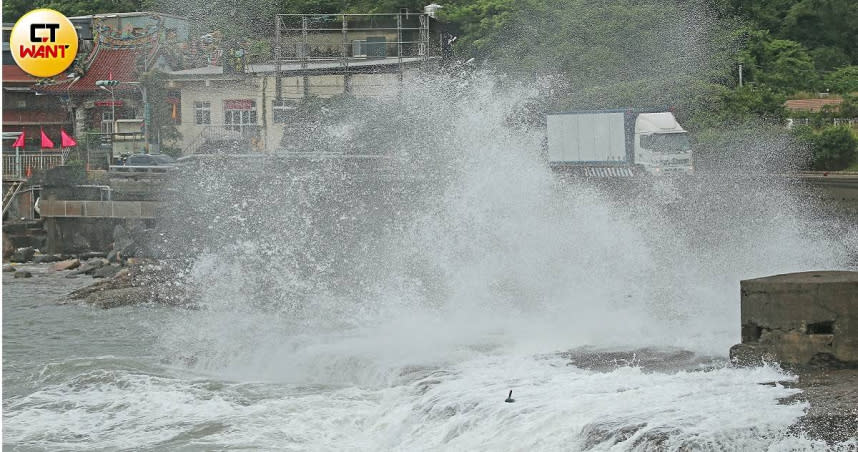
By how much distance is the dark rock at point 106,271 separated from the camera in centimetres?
2750

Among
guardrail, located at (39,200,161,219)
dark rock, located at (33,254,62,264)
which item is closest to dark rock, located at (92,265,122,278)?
guardrail, located at (39,200,161,219)

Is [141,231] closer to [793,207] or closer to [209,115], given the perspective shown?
[209,115]

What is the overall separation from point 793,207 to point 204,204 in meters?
15.2

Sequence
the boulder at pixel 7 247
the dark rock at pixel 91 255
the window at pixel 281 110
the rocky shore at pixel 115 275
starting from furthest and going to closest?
the window at pixel 281 110 → the boulder at pixel 7 247 → the dark rock at pixel 91 255 → the rocky shore at pixel 115 275

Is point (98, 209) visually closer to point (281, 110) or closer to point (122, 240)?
point (122, 240)

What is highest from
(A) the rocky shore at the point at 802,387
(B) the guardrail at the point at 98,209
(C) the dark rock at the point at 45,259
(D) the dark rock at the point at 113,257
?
(B) the guardrail at the point at 98,209

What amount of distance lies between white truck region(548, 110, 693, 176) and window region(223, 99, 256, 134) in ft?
39.6

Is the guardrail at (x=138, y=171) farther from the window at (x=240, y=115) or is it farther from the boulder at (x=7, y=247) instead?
the window at (x=240, y=115)

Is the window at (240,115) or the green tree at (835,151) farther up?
the window at (240,115)

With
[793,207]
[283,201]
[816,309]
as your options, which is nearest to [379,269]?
[283,201]

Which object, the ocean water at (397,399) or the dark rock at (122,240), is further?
the dark rock at (122,240)

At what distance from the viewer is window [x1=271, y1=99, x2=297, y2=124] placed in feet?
123

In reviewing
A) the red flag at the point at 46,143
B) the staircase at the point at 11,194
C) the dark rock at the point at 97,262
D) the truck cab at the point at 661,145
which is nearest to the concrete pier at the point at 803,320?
the truck cab at the point at 661,145

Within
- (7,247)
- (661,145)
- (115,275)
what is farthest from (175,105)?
(661,145)
